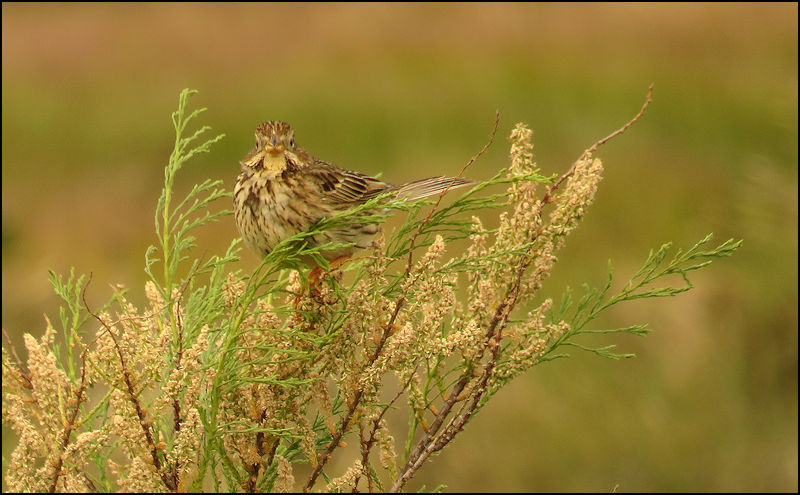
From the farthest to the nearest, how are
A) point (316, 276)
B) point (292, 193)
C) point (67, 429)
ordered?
point (292, 193) < point (316, 276) < point (67, 429)

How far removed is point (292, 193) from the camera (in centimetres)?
339

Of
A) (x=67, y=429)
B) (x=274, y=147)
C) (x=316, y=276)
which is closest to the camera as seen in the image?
(x=67, y=429)

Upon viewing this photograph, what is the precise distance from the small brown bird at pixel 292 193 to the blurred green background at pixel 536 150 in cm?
217

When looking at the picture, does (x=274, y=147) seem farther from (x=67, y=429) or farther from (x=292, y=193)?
(x=67, y=429)

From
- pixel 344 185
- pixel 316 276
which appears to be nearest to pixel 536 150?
pixel 344 185

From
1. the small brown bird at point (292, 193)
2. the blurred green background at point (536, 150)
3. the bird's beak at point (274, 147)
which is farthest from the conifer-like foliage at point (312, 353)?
the blurred green background at point (536, 150)

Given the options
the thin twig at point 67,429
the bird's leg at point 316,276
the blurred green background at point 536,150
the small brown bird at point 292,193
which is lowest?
the thin twig at point 67,429

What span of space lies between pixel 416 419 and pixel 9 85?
15.0m

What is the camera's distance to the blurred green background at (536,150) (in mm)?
5426

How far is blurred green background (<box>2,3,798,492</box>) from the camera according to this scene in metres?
5.43

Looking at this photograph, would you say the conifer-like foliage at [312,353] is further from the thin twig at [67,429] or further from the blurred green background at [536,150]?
the blurred green background at [536,150]

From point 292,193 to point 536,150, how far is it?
351 inches

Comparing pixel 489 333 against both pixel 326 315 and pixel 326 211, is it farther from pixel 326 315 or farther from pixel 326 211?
pixel 326 211

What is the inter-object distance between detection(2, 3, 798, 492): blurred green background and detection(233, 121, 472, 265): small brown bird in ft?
7.13
